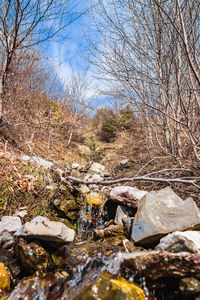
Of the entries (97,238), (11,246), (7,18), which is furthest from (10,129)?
(97,238)

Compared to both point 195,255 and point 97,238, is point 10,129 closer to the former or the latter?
point 97,238

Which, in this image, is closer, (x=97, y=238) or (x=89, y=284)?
(x=89, y=284)

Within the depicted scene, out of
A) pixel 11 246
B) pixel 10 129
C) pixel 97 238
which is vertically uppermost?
pixel 10 129

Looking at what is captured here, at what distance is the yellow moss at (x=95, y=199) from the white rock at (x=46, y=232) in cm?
168

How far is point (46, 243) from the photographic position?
177 cm

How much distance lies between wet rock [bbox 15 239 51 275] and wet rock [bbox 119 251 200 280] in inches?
32.7

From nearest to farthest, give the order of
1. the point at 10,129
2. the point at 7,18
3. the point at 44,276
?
the point at 44,276
the point at 7,18
the point at 10,129

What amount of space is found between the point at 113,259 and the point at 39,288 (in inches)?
30.7

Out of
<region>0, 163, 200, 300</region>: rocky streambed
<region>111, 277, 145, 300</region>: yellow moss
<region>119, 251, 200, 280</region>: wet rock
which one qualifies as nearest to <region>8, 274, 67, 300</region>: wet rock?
<region>0, 163, 200, 300</region>: rocky streambed

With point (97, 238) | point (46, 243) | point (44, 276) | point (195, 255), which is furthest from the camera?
point (97, 238)

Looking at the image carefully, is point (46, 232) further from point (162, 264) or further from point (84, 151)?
point (84, 151)

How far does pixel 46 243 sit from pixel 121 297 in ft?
3.19

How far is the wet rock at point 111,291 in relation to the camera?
124 centimetres

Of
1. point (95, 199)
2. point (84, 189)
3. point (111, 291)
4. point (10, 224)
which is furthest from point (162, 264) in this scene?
point (84, 189)
